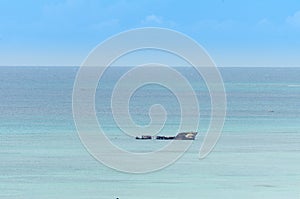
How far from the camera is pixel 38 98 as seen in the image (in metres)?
101

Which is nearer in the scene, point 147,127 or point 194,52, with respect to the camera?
point 194,52

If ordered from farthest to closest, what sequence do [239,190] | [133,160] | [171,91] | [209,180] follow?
[171,91], [133,160], [209,180], [239,190]

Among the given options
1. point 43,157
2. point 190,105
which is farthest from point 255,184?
point 190,105

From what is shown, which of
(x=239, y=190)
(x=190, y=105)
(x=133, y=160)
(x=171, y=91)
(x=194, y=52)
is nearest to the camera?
(x=194, y=52)

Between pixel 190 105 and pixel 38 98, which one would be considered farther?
pixel 38 98

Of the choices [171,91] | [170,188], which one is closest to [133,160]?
[170,188]

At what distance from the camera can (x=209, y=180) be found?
3834cm

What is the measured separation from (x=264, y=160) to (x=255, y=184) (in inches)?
297

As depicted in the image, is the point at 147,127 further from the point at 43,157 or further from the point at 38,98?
the point at 38,98

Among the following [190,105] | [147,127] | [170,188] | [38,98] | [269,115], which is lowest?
[170,188]

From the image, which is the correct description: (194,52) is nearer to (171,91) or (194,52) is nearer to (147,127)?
(147,127)

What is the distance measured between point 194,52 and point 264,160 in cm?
2169

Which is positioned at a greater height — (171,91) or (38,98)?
(171,91)

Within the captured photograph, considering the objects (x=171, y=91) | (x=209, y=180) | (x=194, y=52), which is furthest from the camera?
(x=171, y=91)
